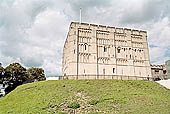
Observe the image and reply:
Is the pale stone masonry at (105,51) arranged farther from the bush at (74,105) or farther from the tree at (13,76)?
the bush at (74,105)

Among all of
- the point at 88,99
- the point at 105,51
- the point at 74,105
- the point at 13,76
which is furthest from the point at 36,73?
the point at 74,105

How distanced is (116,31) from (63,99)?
30597 mm

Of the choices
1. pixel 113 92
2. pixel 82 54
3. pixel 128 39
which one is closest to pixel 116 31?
pixel 128 39

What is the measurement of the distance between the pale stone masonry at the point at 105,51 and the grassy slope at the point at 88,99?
12.8 m

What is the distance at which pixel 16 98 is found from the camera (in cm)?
2775

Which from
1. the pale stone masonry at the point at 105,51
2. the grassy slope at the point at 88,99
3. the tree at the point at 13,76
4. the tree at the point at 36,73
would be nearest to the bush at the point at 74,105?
the grassy slope at the point at 88,99

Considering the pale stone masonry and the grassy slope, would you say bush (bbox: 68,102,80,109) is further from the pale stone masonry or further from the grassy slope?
the pale stone masonry

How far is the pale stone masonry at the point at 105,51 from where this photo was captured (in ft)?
145

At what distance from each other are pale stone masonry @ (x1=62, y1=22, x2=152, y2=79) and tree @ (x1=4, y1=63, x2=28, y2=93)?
12.6 m

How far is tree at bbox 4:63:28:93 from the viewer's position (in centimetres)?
4756

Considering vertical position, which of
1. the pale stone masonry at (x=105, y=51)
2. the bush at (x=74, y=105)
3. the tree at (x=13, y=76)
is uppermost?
the pale stone masonry at (x=105, y=51)

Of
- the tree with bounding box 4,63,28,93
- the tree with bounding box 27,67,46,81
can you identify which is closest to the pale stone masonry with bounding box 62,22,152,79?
the tree with bounding box 4,63,28,93

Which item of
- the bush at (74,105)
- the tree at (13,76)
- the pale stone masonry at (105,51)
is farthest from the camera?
the tree at (13,76)

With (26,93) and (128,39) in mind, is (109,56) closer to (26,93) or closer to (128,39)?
(128,39)
